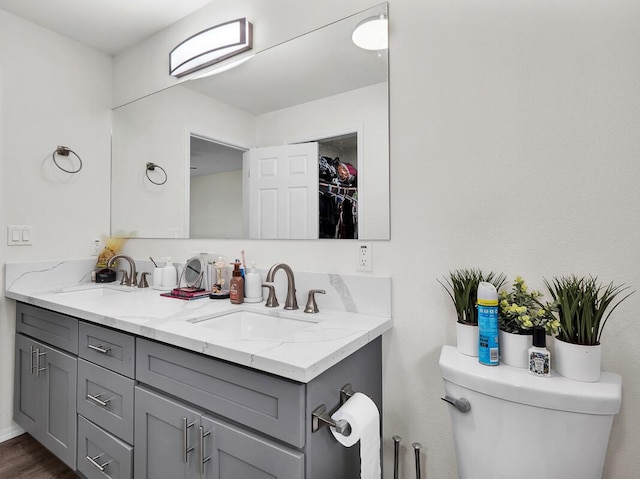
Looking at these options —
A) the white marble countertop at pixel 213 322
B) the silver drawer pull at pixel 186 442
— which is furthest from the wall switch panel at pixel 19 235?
the silver drawer pull at pixel 186 442

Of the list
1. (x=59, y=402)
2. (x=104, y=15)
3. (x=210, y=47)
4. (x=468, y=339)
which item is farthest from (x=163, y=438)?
(x=104, y=15)

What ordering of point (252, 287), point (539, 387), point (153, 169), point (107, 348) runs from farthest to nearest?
point (153, 169) → point (252, 287) → point (107, 348) → point (539, 387)

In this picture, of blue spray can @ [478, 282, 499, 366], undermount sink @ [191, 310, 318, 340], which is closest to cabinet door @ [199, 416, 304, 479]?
undermount sink @ [191, 310, 318, 340]

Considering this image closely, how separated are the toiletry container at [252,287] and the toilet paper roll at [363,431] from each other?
0.70 metres

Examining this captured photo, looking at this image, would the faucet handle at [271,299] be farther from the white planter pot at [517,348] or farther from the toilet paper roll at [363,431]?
the white planter pot at [517,348]

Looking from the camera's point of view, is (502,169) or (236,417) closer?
(236,417)

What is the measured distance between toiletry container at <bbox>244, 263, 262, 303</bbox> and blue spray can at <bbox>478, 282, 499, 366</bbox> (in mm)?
945

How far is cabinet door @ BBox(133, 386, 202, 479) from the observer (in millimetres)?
1062

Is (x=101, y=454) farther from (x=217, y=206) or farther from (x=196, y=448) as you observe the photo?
(x=217, y=206)

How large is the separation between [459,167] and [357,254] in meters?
0.50

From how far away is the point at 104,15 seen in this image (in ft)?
6.50

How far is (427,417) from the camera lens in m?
1.24

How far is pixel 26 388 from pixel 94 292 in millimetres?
581

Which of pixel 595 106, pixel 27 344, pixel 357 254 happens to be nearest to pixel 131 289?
pixel 27 344
